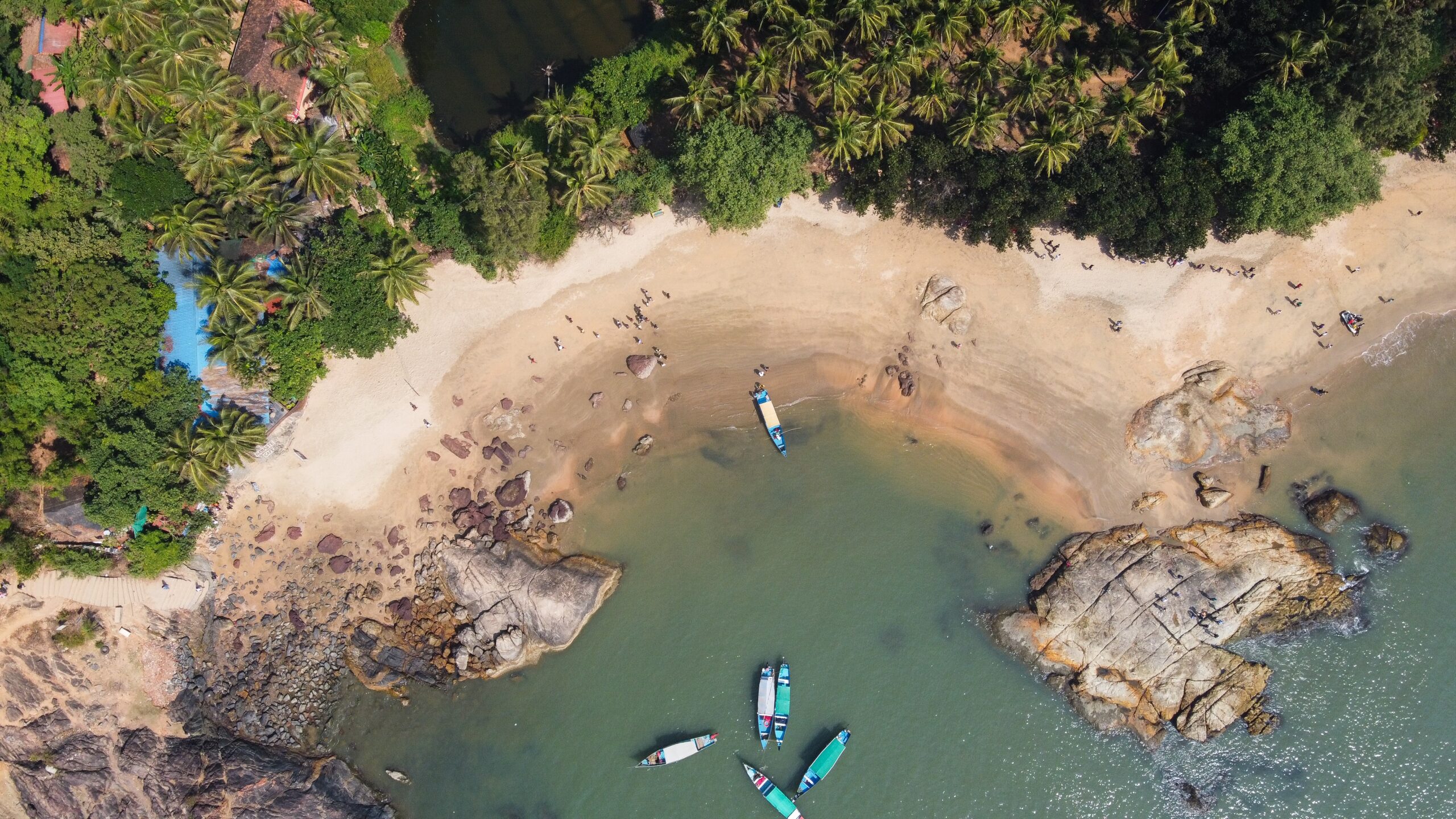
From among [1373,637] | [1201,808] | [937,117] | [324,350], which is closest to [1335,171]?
[937,117]

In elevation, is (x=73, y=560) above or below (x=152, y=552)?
above

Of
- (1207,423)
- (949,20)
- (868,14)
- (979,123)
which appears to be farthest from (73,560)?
(1207,423)

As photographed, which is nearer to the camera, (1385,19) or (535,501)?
(1385,19)

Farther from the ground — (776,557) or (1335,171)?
(1335,171)

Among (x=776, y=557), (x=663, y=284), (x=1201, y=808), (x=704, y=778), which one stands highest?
(x=663, y=284)

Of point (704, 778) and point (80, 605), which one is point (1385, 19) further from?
point (80, 605)

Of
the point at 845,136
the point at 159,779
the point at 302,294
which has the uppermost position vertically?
the point at 845,136

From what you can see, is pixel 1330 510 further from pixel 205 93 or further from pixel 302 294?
pixel 205 93
